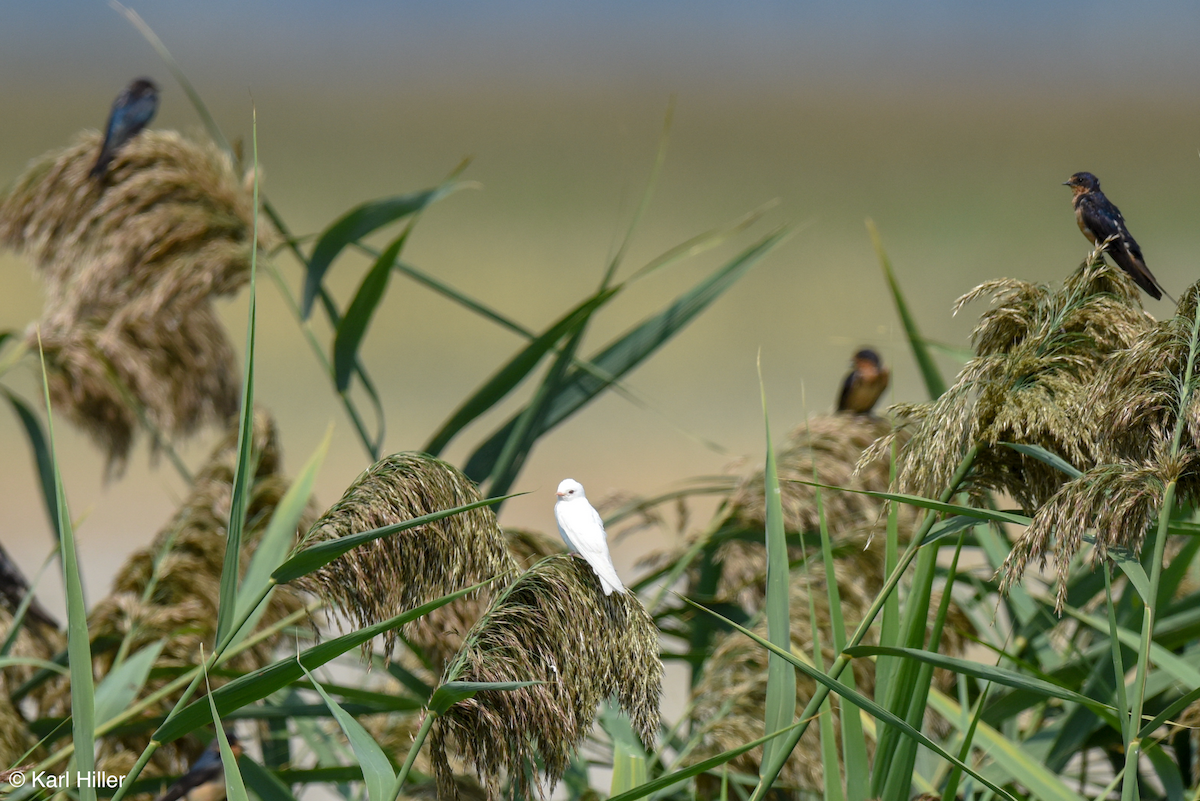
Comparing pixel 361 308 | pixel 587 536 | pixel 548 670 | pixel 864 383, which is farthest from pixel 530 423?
pixel 864 383

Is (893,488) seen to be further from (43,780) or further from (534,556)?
(43,780)

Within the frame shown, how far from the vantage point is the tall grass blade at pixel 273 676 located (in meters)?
0.82

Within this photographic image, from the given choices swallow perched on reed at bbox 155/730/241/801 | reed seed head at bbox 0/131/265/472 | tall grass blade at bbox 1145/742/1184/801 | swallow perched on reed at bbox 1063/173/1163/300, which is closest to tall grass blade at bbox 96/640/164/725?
swallow perched on reed at bbox 155/730/241/801

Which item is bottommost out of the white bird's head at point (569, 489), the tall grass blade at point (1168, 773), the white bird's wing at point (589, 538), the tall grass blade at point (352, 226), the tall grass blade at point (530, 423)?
the tall grass blade at point (1168, 773)

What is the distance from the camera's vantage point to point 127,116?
2.52 m

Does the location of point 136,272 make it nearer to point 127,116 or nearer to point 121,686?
point 127,116

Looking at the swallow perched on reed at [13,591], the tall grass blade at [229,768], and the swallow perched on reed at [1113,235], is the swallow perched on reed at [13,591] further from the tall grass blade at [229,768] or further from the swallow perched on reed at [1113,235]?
the swallow perched on reed at [1113,235]

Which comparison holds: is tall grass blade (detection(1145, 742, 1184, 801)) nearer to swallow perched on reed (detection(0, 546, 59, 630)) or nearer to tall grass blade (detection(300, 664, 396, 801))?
tall grass blade (detection(300, 664, 396, 801))

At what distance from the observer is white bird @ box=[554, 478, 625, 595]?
0.96 m

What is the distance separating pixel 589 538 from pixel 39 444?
54.6 inches

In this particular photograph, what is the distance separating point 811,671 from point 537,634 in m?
0.25

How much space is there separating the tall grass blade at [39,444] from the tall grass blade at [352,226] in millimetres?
601

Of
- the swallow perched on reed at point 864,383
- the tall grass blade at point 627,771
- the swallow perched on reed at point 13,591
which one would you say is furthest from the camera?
the swallow perched on reed at point 864,383

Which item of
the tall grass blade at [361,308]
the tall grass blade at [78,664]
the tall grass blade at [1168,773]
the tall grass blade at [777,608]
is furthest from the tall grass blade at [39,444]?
the tall grass blade at [1168,773]
